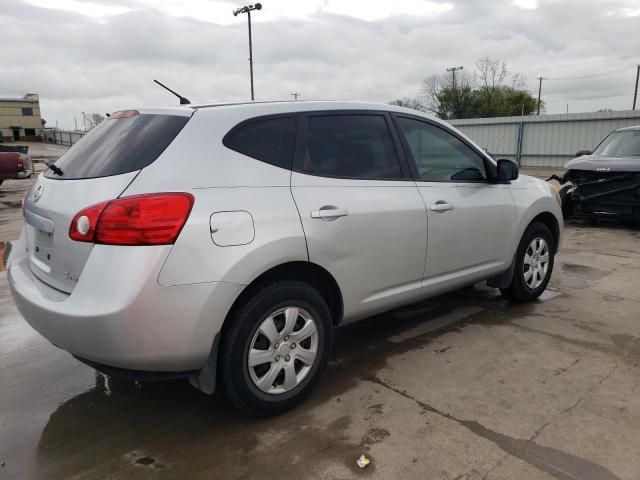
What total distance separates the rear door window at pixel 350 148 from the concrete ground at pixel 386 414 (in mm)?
1308

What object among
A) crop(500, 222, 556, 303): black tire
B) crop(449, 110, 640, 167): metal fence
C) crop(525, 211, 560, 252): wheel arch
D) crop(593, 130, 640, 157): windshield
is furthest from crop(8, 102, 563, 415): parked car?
crop(449, 110, 640, 167): metal fence

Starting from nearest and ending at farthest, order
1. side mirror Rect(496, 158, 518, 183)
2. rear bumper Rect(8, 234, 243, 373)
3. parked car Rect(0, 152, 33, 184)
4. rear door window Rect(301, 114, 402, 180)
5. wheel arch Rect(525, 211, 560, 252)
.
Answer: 1. rear bumper Rect(8, 234, 243, 373)
2. rear door window Rect(301, 114, 402, 180)
3. side mirror Rect(496, 158, 518, 183)
4. wheel arch Rect(525, 211, 560, 252)
5. parked car Rect(0, 152, 33, 184)

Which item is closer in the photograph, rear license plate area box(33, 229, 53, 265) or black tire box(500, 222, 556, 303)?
rear license plate area box(33, 229, 53, 265)

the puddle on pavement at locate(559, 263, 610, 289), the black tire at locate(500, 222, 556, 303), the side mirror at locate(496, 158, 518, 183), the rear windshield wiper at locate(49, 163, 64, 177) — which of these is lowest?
the puddle on pavement at locate(559, 263, 610, 289)

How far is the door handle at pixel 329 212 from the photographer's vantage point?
2898 mm

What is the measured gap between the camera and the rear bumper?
230 centimetres

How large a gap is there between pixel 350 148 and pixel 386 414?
5.25 feet

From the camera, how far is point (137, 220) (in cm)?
234

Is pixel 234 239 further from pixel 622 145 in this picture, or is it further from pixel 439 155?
pixel 622 145

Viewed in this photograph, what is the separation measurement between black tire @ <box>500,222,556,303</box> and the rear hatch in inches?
123

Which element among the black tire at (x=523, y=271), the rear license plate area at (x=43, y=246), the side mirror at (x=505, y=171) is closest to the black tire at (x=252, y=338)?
the rear license plate area at (x=43, y=246)

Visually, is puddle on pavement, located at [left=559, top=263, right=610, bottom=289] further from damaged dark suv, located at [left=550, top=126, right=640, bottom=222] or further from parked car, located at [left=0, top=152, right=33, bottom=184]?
parked car, located at [left=0, top=152, right=33, bottom=184]

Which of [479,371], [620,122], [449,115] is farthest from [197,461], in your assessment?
[449,115]

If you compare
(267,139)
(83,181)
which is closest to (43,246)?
(83,181)
